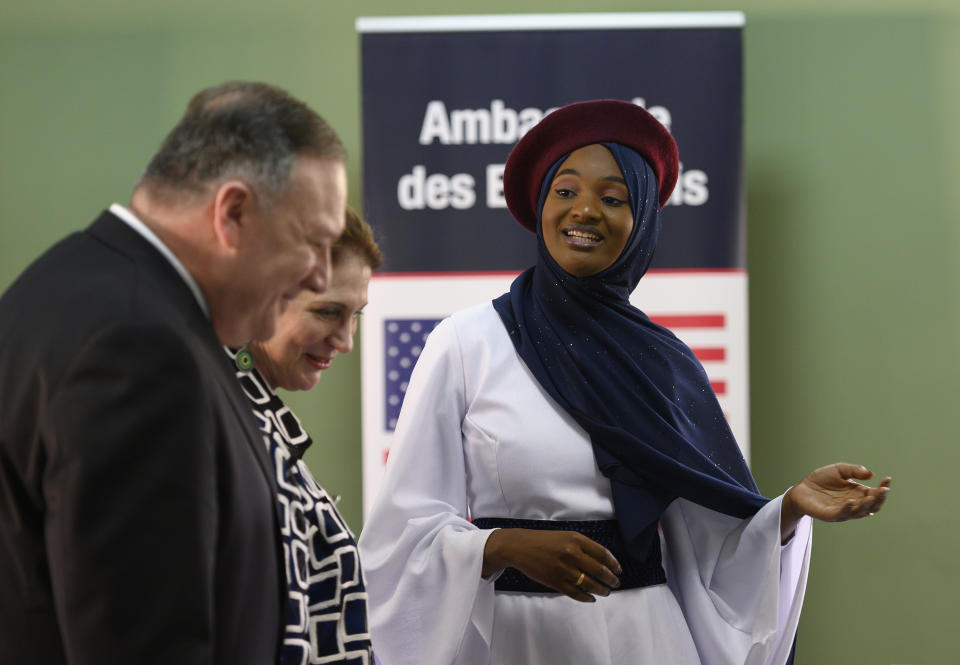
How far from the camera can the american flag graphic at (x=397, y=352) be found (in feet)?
12.5

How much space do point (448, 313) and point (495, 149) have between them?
1.95ft

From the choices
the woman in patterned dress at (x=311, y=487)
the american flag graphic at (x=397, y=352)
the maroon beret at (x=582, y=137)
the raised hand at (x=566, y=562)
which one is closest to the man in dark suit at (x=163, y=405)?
the woman in patterned dress at (x=311, y=487)

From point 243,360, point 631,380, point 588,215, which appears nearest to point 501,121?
point 588,215

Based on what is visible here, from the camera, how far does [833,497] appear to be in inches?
83.2

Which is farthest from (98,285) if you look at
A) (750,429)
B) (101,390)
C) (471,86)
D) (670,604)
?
(750,429)

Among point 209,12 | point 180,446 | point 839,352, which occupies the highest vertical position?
point 209,12

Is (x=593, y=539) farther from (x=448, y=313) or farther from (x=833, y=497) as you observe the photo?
(x=448, y=313)

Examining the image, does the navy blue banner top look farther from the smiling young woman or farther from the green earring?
the green earring

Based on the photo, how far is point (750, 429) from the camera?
14.0 ft

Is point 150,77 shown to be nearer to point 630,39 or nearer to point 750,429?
point 630,39

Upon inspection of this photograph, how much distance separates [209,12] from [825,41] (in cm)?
242

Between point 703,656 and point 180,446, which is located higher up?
point 180,446

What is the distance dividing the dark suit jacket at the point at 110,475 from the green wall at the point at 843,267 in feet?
10.6

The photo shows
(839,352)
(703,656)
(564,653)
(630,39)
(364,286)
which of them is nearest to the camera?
(364,286)
